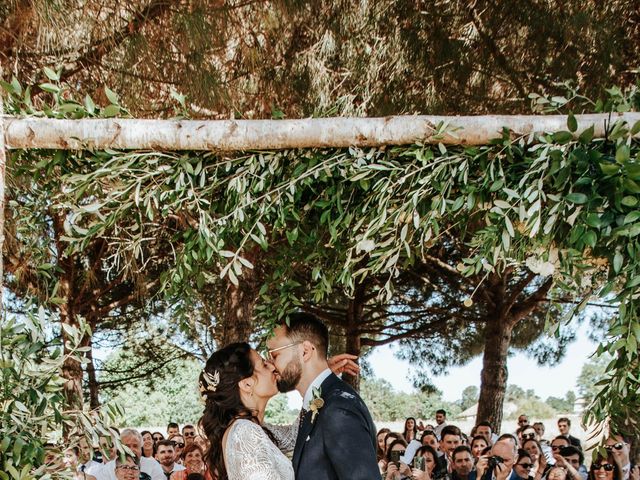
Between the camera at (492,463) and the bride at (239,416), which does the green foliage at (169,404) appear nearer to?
the camera at (492,463)

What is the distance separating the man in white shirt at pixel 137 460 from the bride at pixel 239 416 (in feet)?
9.47

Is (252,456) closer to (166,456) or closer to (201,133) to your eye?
(201,133)

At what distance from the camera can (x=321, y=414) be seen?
117 inches

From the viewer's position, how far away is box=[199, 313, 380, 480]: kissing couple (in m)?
2.87

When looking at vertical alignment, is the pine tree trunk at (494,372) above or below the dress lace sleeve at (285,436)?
above

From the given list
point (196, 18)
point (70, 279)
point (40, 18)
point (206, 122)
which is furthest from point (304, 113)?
point (70, 279)

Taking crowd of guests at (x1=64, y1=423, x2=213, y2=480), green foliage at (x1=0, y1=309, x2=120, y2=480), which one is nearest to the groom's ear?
green foliage at (x1=0, y1=309, x2=120, y2=480)

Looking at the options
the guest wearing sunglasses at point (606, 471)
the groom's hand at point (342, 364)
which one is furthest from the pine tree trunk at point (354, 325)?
the groom's hand at point (342, 364)

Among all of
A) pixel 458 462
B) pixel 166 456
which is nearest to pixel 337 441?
pixel 458 462

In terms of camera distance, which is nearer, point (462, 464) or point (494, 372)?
point (462, 464)

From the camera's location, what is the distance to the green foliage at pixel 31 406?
2.83m

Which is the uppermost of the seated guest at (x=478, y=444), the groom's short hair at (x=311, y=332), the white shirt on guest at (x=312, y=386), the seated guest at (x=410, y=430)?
the seated guest at (x=410, y=430)

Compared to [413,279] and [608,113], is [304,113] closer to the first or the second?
[608,113]

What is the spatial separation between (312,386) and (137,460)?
368 centimetres
